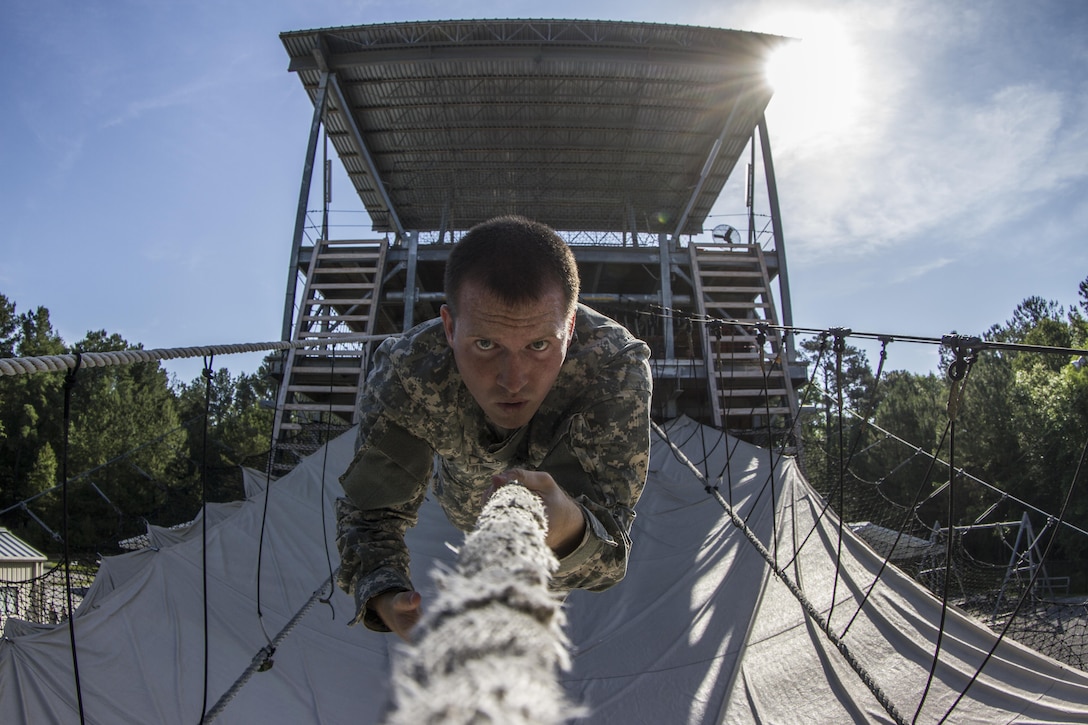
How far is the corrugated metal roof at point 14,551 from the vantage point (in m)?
16.5

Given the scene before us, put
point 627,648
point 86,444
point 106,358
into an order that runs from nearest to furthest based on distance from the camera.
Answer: point 106,358 < point 627,648 < point 86,444

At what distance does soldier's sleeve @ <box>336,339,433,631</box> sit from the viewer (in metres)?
1.88

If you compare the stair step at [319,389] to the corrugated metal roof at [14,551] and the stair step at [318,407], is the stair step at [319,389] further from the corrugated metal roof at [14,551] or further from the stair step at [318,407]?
the corrugated metal roof at [14,551]

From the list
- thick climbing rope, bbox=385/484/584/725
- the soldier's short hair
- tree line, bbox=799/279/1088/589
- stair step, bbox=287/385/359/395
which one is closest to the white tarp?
the soldier's short hair

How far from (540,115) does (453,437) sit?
10583 millimetres

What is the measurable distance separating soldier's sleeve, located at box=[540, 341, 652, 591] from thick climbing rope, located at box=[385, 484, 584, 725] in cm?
75

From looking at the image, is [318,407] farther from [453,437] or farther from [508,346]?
[508,346]

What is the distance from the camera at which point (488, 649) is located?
21.3 inches

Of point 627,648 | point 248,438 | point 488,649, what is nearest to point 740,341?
point 627,648

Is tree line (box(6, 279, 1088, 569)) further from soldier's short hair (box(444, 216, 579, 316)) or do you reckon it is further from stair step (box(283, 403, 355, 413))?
soldier's short hair (box(444, 216, 579, 316))

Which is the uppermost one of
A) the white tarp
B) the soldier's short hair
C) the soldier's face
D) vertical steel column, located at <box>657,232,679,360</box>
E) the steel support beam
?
the steel support beam

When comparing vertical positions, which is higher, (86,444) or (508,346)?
(86,444)

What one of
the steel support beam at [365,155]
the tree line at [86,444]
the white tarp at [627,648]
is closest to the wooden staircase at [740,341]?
the white tarp at [627,648]

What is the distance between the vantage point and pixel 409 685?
0.54 m
